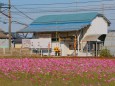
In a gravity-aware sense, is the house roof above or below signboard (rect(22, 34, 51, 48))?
above

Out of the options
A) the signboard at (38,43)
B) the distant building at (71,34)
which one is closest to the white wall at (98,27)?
the distant building at (71,34)

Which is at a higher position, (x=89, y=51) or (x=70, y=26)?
(x=70, y=26)

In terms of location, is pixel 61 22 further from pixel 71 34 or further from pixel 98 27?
pixel 98 27

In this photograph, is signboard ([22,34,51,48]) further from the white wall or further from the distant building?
the white wall

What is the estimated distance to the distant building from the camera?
4838 centimetres

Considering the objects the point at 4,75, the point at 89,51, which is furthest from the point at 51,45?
the point at 4,75

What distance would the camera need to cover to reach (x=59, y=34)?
168 ft

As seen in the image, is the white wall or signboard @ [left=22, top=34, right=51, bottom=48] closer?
signboard @ [left=22, top=34, right=51, bottom=48]

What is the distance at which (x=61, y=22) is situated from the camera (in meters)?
52.5

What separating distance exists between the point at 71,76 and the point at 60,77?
0.39 m

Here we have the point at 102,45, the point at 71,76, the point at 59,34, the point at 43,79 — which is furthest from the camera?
the point at 59,34

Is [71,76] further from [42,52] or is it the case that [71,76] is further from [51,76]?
[42,52]

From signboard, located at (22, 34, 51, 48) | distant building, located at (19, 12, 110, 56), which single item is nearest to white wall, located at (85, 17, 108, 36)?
distant building, located at (19, 12, 110, 56)

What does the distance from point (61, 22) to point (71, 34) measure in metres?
3.28
